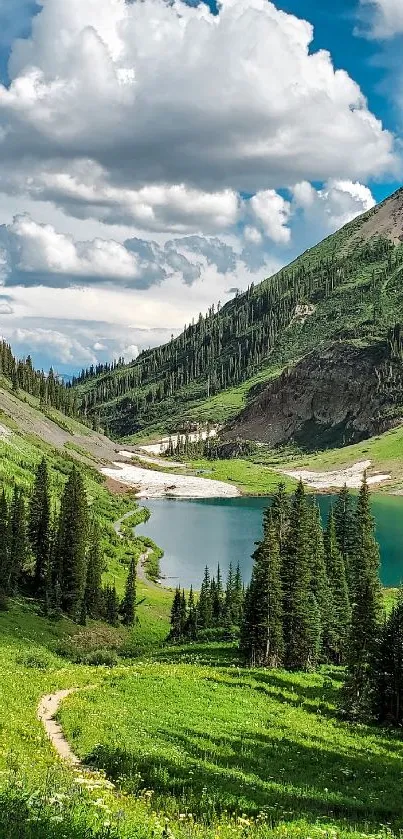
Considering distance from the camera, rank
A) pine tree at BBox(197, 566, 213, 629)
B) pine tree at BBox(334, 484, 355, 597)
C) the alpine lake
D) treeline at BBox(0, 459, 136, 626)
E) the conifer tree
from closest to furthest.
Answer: treeline at BBox(0, 459, 136, 626)
pine tree at BBox(197, 566, 213, 629)
the conifer tree
pine tree at BBox(334, 484, 355, 597)
the alpine lake

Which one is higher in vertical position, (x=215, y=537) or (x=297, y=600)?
(x=297, y=600)

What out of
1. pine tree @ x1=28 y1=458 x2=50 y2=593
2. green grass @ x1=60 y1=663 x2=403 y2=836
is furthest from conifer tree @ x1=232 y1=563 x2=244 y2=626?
green grass @ x1=60 y1=663 x2=403 y2=836

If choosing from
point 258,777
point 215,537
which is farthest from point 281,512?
point 215,537

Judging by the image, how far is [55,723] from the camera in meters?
26.7

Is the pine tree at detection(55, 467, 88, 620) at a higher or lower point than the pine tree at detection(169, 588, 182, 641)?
higher

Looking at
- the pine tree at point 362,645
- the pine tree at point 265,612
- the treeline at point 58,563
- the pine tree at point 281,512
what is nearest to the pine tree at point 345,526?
the pine tree at point 281,512

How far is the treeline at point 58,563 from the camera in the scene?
77.5 meters

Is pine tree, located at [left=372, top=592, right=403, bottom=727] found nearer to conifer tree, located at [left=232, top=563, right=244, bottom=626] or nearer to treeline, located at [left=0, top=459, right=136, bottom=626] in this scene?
conifer tree, located at [left=232, top=563, right=244, bottom=626]

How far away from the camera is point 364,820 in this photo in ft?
65.0

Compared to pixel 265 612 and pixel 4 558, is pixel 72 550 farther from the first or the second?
pixel 265 612

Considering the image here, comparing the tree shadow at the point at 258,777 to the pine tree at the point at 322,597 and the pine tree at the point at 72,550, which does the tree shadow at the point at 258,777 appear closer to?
the pine tree at the point at 322,597

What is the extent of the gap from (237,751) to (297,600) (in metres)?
32.8

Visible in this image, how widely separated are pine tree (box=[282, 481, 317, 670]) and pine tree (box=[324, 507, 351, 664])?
6.56 metres

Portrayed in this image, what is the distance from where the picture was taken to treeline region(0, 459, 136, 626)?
77.5 meters
